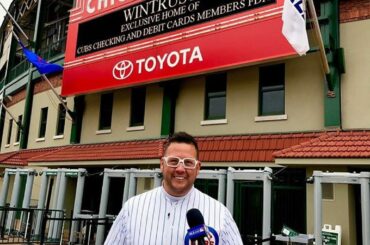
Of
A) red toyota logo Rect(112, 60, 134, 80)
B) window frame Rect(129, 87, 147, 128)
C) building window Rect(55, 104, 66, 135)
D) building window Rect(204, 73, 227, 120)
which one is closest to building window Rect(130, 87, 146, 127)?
window frame Rect(129, 87, 147, 128)

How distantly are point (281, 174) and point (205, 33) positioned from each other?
497 centimetres

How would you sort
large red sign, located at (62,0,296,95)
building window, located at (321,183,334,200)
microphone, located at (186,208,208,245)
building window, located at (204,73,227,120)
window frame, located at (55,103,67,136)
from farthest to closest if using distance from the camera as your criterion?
1. window frame, located at (55,103,67,136)
2. building window, located at (204,73,227,120)
3. large red sign, located at (62,0,296,95)
4. building window, located at (321,183,334,200)
5. microphone, located at (186,208,208,245)

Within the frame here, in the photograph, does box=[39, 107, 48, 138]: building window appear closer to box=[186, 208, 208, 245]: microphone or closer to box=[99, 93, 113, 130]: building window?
box=[99, 93, 113, 130]: building window

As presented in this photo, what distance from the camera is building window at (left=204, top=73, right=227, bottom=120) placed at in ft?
45.3

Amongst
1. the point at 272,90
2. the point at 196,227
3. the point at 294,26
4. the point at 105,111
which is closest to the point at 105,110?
the point at 105,111

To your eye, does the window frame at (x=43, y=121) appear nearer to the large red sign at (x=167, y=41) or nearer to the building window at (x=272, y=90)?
the large red sign at (x=167, y=41)

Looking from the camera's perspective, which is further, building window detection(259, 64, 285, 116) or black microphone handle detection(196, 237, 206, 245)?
building window detection(259, 64, 285, 116)

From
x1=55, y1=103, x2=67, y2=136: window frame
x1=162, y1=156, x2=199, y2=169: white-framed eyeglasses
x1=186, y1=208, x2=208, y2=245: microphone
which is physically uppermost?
x1=55, y1=103, x2=67, y2=136: window frame

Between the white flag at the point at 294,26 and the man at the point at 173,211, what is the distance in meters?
6.56

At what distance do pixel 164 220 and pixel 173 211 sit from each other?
8 cm

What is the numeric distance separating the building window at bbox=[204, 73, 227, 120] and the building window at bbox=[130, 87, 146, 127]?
314 centimetres

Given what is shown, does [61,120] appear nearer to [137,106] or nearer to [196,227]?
[137,106]

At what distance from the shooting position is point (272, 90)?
41.5 feet

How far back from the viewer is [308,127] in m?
11.4
